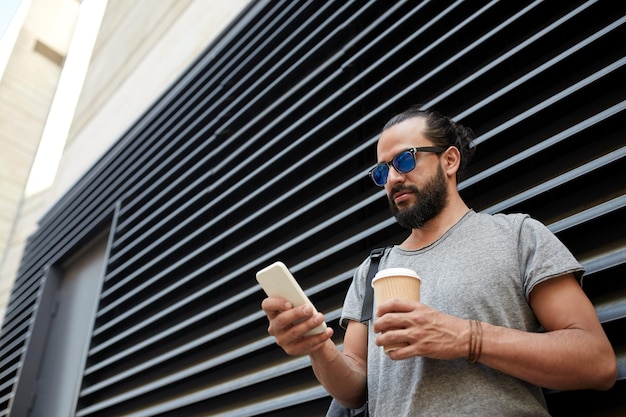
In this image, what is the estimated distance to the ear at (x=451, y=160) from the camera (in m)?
1.73

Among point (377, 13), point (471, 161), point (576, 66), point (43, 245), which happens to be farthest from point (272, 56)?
point (43, 245)

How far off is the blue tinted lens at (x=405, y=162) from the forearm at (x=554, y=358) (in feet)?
2.05

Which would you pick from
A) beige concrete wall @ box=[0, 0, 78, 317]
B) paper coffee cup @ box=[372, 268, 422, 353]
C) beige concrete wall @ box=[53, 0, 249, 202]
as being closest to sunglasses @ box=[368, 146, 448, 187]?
paper coffee cup @ box=[372, 268, 422, 353]

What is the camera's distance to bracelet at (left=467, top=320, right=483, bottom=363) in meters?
1.18

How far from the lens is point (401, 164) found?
5.45ft

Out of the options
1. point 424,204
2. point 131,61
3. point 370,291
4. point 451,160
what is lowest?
point 370,291

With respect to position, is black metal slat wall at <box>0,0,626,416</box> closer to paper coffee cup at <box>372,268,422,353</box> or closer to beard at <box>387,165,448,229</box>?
beard at <box>387,165,448,229</box>

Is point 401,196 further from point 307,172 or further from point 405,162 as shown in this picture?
point 307,172

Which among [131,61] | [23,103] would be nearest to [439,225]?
[131,61]

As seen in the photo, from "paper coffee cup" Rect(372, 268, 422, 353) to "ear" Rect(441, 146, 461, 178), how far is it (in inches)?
24.0

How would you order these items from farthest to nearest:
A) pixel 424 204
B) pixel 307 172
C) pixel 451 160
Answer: pixel 307 172 < pixel 451 160 < pixel 424 204

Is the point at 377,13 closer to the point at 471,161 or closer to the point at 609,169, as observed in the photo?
the point at 471,161

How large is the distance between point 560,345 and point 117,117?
19.7 feet

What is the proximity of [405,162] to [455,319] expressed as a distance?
604 millimetres
